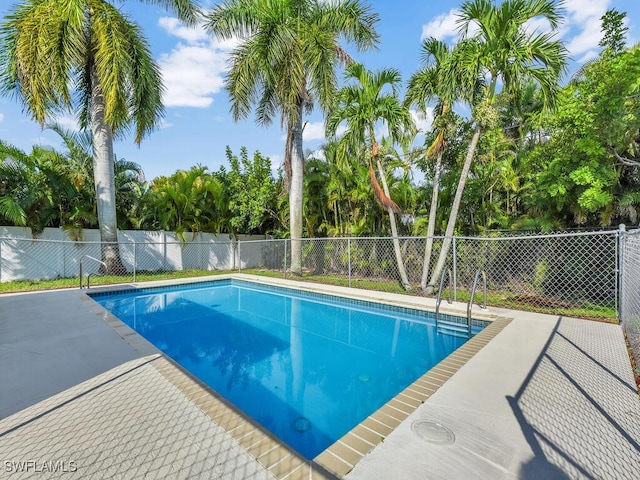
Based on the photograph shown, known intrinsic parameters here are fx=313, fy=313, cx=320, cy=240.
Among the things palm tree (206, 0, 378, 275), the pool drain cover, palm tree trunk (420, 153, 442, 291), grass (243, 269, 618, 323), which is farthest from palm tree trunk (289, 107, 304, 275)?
the pool drain cover

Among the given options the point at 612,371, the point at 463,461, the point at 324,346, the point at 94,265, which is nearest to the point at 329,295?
the point at 324,346

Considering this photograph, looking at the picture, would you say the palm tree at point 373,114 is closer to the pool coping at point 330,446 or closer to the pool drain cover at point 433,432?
the pool coping at point 330,446

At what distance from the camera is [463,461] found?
180cm

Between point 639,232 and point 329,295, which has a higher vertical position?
point 639,232

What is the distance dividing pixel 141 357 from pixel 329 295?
4.89 m

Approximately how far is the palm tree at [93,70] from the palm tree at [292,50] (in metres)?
2.02

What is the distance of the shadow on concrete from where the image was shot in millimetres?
1753

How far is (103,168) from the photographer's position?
926cm

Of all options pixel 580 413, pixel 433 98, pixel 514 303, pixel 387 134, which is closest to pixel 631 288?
pixel 514 303

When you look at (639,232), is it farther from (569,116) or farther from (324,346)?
(324,346)

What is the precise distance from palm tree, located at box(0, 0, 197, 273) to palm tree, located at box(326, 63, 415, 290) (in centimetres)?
596

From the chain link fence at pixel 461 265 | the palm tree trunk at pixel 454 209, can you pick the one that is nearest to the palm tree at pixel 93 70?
the chain link fence at pixel 461 265

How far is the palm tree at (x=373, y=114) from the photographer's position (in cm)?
784

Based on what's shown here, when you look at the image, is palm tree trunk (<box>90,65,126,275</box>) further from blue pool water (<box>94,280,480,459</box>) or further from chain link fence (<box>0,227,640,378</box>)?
blue pool water (<box>94,280,480,459</box>)
